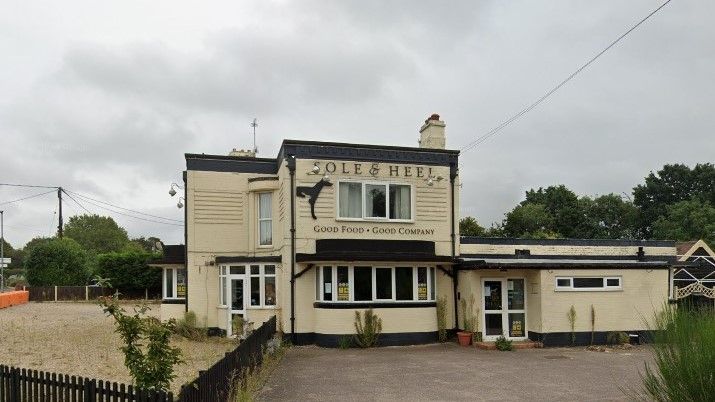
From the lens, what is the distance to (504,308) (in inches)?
778

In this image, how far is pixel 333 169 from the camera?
20281mm

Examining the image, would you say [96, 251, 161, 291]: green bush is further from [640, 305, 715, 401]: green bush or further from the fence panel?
[640, 305, 715, 401]: green bush

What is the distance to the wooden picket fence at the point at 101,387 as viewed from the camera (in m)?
7.00

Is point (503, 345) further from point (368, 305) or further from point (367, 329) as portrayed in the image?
point (368, 305)

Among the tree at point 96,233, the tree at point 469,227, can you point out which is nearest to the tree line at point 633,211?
the tree at point 469,227

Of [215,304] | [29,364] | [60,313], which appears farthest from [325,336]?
[60,313]

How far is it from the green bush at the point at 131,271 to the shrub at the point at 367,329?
32.0 metres

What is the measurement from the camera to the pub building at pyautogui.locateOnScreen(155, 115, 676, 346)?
1925cm

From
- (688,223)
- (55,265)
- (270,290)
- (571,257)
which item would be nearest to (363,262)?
(270,290)

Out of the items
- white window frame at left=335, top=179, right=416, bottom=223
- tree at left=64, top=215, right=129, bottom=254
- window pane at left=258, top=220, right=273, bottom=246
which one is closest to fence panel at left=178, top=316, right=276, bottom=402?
white window frame at left=335, top=179, right=416, bottom=223

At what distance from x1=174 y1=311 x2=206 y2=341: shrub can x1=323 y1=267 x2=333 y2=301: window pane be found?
487cm

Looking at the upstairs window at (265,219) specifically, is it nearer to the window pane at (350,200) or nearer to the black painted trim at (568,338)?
the window pane at (350,200)

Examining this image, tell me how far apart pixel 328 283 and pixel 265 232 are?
3832 mm

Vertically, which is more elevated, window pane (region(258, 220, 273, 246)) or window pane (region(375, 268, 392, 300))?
window pane (region(258, 220, 273, 246))
